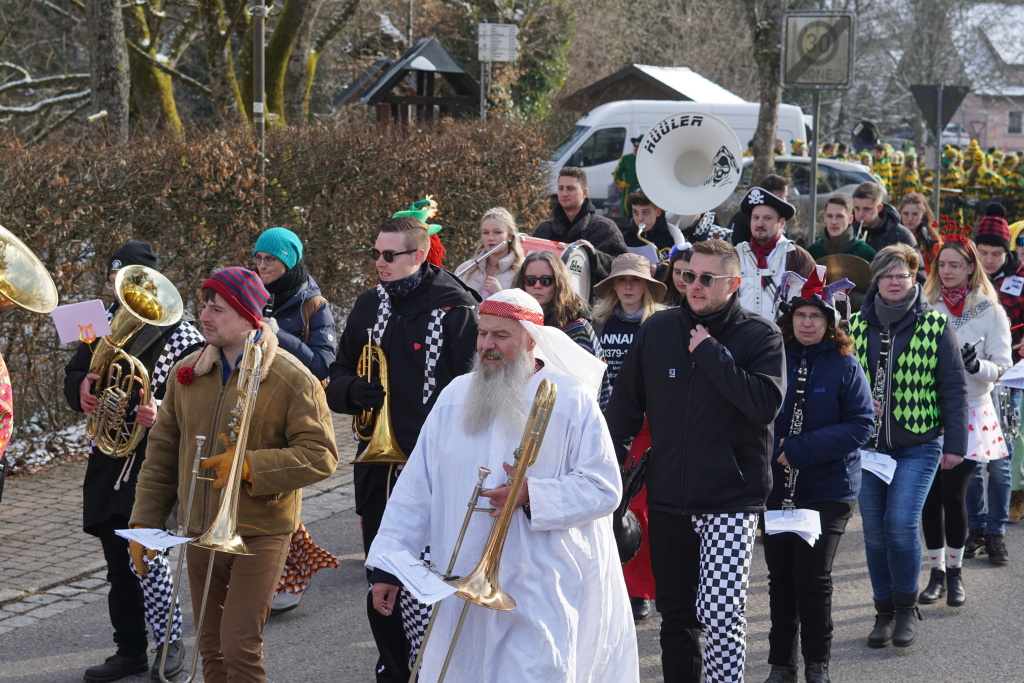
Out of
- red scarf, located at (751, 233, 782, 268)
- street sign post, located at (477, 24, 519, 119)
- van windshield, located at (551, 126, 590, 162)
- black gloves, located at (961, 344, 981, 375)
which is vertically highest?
street sign post, located at (477, 24, 519, 119)

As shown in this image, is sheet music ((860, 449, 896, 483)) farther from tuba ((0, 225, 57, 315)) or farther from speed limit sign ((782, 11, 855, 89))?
speed limit sign ((782, 11, 855, 89))

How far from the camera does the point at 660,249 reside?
30.4ft

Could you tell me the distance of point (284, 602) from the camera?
620 cm

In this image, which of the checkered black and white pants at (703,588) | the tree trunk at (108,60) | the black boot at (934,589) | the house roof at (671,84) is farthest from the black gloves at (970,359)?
the house roof at (671,84)

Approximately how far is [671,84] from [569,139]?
6.22 m

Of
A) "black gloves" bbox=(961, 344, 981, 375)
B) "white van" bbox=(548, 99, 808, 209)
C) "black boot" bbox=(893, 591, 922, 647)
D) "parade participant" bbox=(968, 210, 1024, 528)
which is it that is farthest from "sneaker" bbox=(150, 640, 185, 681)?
"white van" bbox=(548, 99, 808, 209)

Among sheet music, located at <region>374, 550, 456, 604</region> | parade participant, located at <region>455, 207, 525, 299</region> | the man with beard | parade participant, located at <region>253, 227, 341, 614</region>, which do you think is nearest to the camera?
sheet music, located at <region>374, 550, 456, 604</region>

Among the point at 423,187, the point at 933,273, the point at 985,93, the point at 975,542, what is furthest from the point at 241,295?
the point at 985,93

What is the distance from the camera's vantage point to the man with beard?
3.65m

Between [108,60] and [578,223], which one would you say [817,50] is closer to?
[578,223]

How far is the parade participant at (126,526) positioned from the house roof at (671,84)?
82.1 ft

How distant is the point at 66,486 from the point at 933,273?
5723 millimetres

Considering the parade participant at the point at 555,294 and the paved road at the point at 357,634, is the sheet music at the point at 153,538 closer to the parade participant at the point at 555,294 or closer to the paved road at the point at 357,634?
the paved road at the point at 357,634

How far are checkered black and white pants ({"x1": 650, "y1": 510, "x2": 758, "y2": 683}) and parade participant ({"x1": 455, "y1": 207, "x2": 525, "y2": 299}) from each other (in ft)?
8.95
